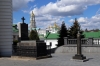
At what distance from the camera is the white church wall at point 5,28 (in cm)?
1891

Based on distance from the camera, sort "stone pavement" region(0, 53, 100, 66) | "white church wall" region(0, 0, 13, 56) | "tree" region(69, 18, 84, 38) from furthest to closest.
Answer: "tree" region(69, 18, 84, 38) → "white church wall" region(0, 0, 13, 56) → "stone pavement" region(0, 53, 100, 66)

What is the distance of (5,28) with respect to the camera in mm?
19031

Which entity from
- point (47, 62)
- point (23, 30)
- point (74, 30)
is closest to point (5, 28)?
point (23, 30)

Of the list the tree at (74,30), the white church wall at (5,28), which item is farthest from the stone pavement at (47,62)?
the tree at (74,30)

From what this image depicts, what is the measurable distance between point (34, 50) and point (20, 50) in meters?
1.31

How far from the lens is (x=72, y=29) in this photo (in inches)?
1596

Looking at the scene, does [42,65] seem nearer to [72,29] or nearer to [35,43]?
[35,43]

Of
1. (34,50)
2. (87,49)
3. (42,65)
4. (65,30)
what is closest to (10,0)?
(34,50)

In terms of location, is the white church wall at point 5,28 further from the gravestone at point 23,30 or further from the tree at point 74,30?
the tree at point 74,30

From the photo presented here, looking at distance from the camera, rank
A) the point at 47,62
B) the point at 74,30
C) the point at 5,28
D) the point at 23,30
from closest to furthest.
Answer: the point at 47,62 → the point at 5,28 → the point at 23,30 → the point at 74,30

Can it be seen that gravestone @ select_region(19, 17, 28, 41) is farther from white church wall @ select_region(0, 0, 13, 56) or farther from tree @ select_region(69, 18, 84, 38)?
tree @ select_region(69, 18, 84, 38)

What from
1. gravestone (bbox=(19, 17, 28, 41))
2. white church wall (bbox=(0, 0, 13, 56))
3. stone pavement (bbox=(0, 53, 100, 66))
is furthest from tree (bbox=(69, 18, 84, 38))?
stone pavement (bbox=(0, 53, 100, 66))

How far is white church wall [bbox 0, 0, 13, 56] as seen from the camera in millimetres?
18906

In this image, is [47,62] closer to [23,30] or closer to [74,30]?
[23,30]
